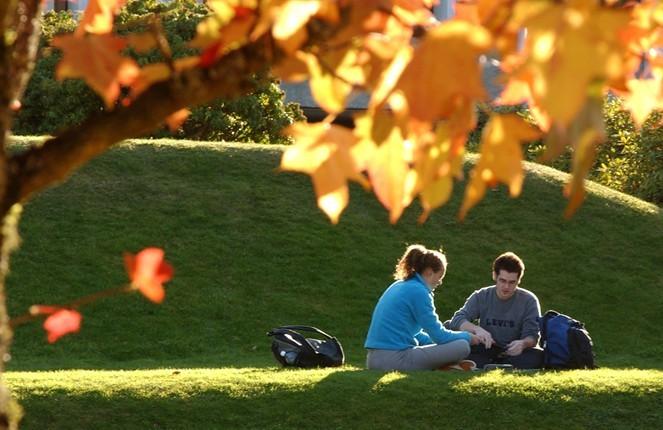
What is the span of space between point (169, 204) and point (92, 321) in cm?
291

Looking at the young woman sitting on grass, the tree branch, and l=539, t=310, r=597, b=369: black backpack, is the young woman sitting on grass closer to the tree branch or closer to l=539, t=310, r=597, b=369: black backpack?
l=539, t=310, r=597, b=369: black backpack

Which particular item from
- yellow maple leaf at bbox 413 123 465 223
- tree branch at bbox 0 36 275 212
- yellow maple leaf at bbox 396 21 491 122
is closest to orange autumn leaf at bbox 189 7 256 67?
tree branch at bbox 0 36 275 212

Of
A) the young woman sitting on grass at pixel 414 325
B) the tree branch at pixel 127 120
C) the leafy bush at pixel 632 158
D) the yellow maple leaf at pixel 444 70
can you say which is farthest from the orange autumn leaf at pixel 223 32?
the leafy bush at pixel 632 158

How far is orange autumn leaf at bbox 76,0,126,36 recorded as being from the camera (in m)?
2.38

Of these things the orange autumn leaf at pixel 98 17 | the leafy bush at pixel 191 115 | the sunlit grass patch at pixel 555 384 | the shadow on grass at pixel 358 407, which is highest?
the leafy bush at pixel 191 115

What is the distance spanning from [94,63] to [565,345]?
309 inches

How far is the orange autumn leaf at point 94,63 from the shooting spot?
72.2 inches

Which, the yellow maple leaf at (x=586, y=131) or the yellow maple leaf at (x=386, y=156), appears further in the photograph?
the yellow maple leaf at (x=386, y=156)

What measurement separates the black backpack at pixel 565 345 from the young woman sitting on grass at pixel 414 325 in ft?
2.60

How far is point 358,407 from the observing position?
25.0ft

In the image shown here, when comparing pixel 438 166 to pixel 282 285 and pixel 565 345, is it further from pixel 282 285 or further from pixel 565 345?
pixel 282 285

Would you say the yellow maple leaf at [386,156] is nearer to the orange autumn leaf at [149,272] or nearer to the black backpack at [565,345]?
the orange autumn leaf at [149,272]

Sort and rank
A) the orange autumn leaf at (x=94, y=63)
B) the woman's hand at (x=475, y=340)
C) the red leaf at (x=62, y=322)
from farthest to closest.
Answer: the woman's hand at (x=475, y=340)
the red leaf at (x=62, y=322)
the orange autumn leaf at (x=94, y=63)

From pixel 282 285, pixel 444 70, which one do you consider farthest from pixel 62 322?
pixel 282 285
